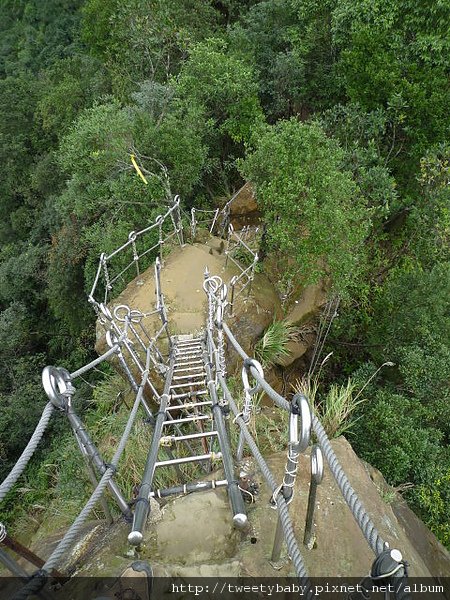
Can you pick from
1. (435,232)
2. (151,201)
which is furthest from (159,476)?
(435,232)

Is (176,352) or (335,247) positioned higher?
(335,247)

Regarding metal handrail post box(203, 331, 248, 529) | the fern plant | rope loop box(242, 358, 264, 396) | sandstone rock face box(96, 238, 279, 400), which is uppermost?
rope loop box(242, 358, 264, 396)

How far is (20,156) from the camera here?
15.1 meters

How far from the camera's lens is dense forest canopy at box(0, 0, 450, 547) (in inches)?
235

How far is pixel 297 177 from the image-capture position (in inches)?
241

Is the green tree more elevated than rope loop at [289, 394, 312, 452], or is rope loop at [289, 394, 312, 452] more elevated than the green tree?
rope loop at [289, 394, 312, 452]

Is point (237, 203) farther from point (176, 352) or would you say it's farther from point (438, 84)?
point (176, 352)

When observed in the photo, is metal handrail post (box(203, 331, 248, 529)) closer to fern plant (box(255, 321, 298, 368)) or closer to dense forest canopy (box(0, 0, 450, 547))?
dense forest canopy (box(0, 0, 450, 547))

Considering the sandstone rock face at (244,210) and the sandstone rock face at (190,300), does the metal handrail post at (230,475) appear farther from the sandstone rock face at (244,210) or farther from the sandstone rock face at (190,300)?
the sandstone rock face at (244,210)

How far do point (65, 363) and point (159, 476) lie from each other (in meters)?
8.58

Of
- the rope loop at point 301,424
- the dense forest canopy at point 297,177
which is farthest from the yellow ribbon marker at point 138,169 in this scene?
the rope loop at point 301,424

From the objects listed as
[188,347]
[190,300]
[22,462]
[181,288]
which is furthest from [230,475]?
[181,288]

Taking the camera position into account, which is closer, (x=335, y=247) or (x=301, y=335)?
(x=335, y=247)

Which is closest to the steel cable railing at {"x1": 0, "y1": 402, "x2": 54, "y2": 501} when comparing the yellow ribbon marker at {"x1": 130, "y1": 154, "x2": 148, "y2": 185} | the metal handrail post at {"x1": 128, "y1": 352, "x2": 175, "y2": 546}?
the metal handrail post at {"x1": 128, "y1": 352, "x2": 175, "y2": 546}
